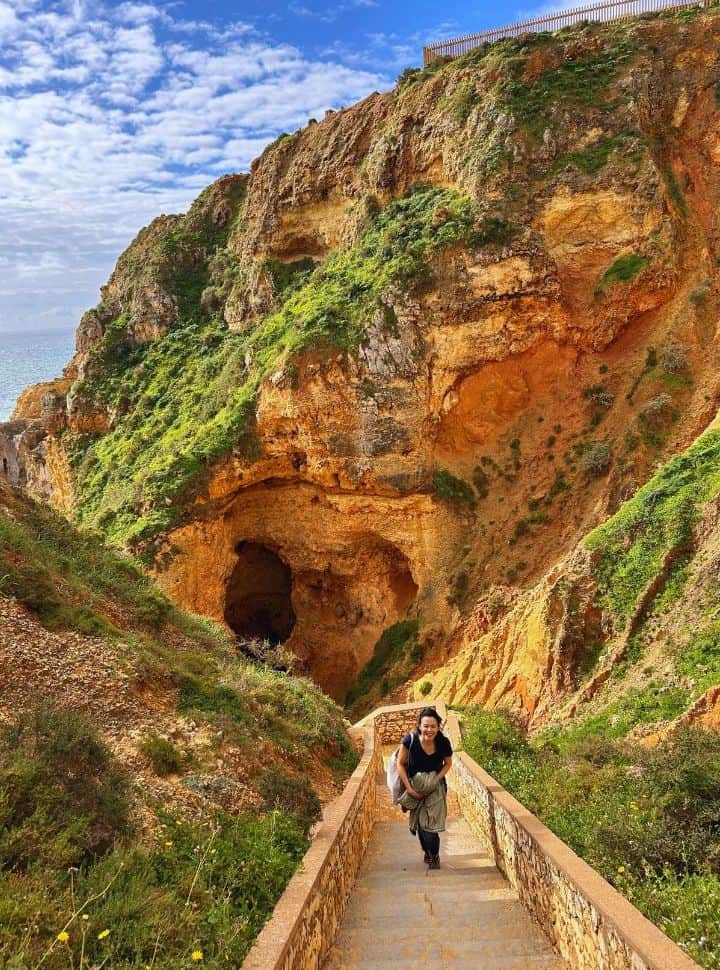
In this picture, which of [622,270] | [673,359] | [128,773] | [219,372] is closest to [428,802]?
[128,773]

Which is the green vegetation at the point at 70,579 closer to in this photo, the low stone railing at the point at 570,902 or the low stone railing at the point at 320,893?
the low stone railing at the point at 320,893

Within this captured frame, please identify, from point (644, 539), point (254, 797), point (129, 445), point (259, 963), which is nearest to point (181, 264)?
point (129, 445)

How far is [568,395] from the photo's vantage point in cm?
2497

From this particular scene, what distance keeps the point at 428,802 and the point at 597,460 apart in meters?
17.5

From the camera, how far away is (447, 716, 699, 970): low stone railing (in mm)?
4027

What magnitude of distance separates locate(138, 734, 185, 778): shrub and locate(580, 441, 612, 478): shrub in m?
18.3

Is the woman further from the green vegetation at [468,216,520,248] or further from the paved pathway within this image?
the green vegetation at [468,216,520,248]

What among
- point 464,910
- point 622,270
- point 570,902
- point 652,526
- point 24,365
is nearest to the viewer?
point 570,902

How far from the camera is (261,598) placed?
1281 inches

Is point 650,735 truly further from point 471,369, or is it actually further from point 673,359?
point 471,369

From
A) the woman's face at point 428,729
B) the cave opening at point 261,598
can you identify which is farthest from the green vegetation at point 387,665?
the woman's face at point 428,729

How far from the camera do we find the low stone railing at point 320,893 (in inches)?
174

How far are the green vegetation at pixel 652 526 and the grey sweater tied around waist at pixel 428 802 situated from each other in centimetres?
807

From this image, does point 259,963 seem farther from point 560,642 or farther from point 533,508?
point 533,508
